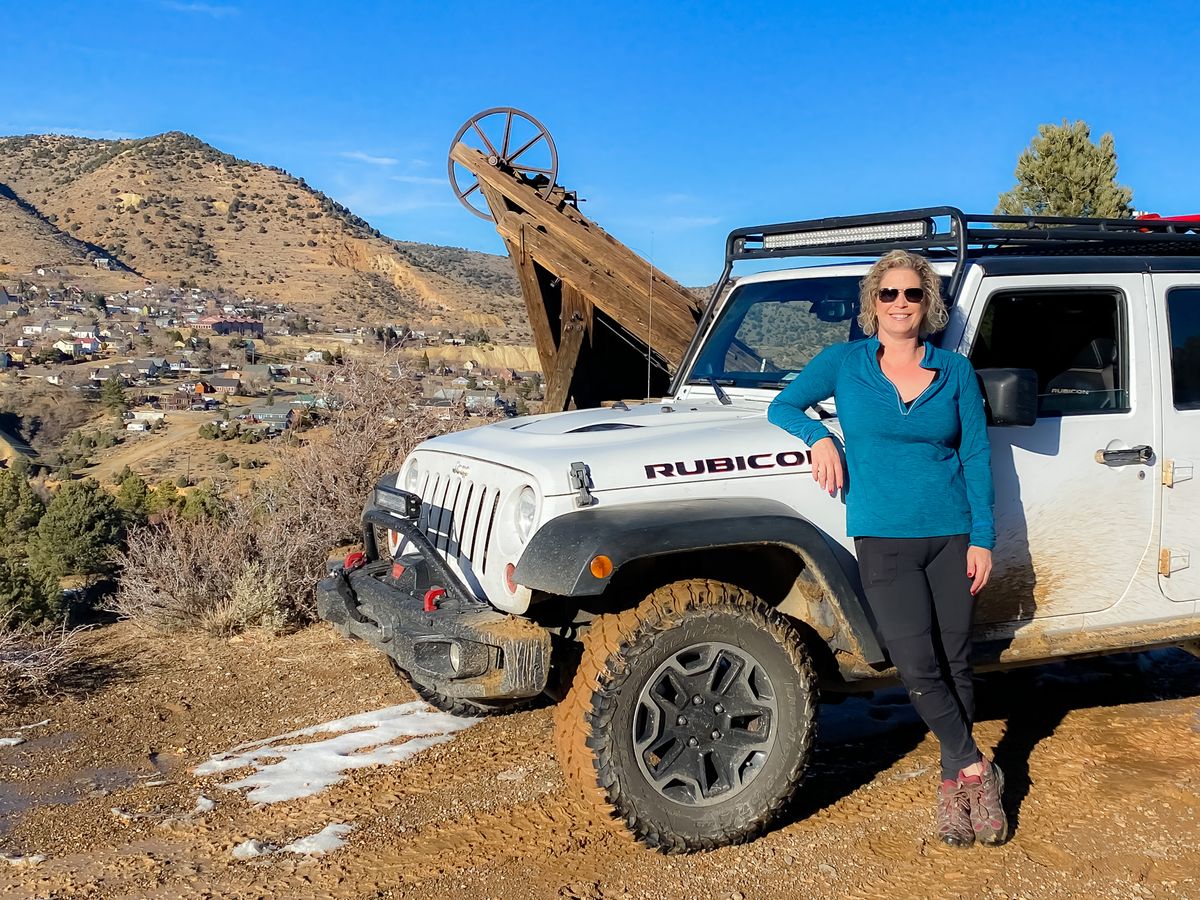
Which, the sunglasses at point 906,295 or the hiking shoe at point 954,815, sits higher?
the sunglasses at point 906,295

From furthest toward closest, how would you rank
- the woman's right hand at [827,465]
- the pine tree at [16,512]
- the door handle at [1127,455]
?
the pine tree at [16,512], the door handle at [1127,455], the woman's right hand at [827,465]

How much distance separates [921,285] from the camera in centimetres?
369

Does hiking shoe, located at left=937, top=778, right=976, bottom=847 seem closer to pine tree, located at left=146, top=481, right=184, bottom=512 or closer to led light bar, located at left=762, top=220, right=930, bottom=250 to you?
led light bar, located at left=762, top=220, right=930, bottom=250

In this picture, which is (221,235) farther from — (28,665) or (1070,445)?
(1070,445)

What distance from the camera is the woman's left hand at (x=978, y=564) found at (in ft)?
12.0

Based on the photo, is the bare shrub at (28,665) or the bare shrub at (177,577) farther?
the bare shrub at (177,577)

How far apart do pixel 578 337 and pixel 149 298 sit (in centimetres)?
5427

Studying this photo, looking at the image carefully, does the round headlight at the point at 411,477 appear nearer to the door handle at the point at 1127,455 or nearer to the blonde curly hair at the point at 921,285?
the blonde curly hair at the point at 921,285

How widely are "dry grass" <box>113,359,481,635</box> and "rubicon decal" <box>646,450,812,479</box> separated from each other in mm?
3906

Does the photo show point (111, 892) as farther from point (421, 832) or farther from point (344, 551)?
point (344, 551)

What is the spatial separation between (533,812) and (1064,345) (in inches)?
113

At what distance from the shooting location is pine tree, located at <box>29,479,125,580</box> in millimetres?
10617

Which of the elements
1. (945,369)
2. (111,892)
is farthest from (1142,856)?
(111,892)

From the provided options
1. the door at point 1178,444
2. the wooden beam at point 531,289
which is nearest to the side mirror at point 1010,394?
the door at point 1178,444
